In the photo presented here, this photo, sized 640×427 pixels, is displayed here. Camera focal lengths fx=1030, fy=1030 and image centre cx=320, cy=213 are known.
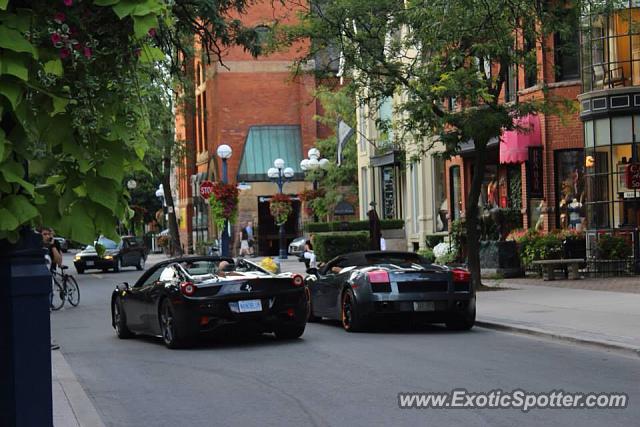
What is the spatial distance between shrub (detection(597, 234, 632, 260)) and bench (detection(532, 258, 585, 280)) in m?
0.67

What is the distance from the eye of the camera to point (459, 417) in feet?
28.9

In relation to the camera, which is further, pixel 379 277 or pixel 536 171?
pixel 536 171

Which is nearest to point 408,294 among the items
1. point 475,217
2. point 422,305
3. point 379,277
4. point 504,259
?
point 422,305

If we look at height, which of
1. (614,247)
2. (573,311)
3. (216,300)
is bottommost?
(573,311)

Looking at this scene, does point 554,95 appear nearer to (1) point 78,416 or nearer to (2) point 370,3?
(2) point 370,3

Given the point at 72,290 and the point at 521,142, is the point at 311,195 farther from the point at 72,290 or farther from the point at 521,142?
the point at 72,290

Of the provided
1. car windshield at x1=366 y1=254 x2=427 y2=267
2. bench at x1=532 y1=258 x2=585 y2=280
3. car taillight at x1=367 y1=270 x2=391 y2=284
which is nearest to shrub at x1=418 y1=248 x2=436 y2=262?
bench at x1=532 y1=258 x2=585 y2=280

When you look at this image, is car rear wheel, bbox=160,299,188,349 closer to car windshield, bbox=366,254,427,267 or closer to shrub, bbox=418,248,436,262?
car windshield, bbox=366,254,427,267

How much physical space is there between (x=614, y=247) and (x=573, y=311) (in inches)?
383

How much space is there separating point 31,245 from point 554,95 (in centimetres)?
2681

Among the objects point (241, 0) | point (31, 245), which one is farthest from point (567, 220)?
point (31, 245)

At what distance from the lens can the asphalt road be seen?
900cm

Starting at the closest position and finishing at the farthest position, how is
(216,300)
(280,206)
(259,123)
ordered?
(216,300) < (280,206) < (259,123)

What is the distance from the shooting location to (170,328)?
14.7m
